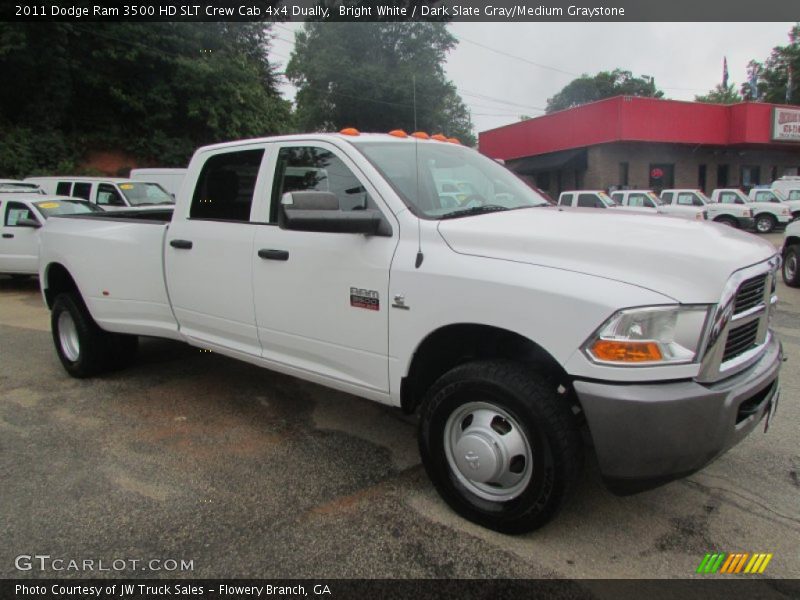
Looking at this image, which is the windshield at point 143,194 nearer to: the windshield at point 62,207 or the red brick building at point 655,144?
the windshield at point 62,207

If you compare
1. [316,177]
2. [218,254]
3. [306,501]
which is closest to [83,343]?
[218,254]

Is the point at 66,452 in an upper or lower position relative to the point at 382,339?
lower

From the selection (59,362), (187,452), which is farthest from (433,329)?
(59,362)

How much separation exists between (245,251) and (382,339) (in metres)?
1.21

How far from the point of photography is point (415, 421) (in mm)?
4328

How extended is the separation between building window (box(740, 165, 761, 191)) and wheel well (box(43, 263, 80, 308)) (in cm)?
3559

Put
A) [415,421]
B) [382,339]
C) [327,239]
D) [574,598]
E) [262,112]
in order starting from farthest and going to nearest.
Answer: [262,112] → [415,421] → [327,239] → [382,339] → [574,598]

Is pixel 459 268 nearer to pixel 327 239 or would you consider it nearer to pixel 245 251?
pixel 327 239

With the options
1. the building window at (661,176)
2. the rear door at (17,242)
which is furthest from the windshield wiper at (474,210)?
the building window at (661,176)

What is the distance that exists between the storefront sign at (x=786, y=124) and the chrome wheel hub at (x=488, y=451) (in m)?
33.7

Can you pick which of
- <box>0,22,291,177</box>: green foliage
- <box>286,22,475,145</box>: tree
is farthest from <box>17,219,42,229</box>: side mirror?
<box>286,22,475,145</box>: tree

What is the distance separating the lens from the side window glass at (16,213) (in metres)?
10.8

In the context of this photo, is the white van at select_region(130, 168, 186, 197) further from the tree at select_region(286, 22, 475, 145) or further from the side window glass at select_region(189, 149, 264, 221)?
the tree at select_region(286, 22, 475, 145)

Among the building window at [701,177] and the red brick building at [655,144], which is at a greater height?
the red brick building at [655,144]
